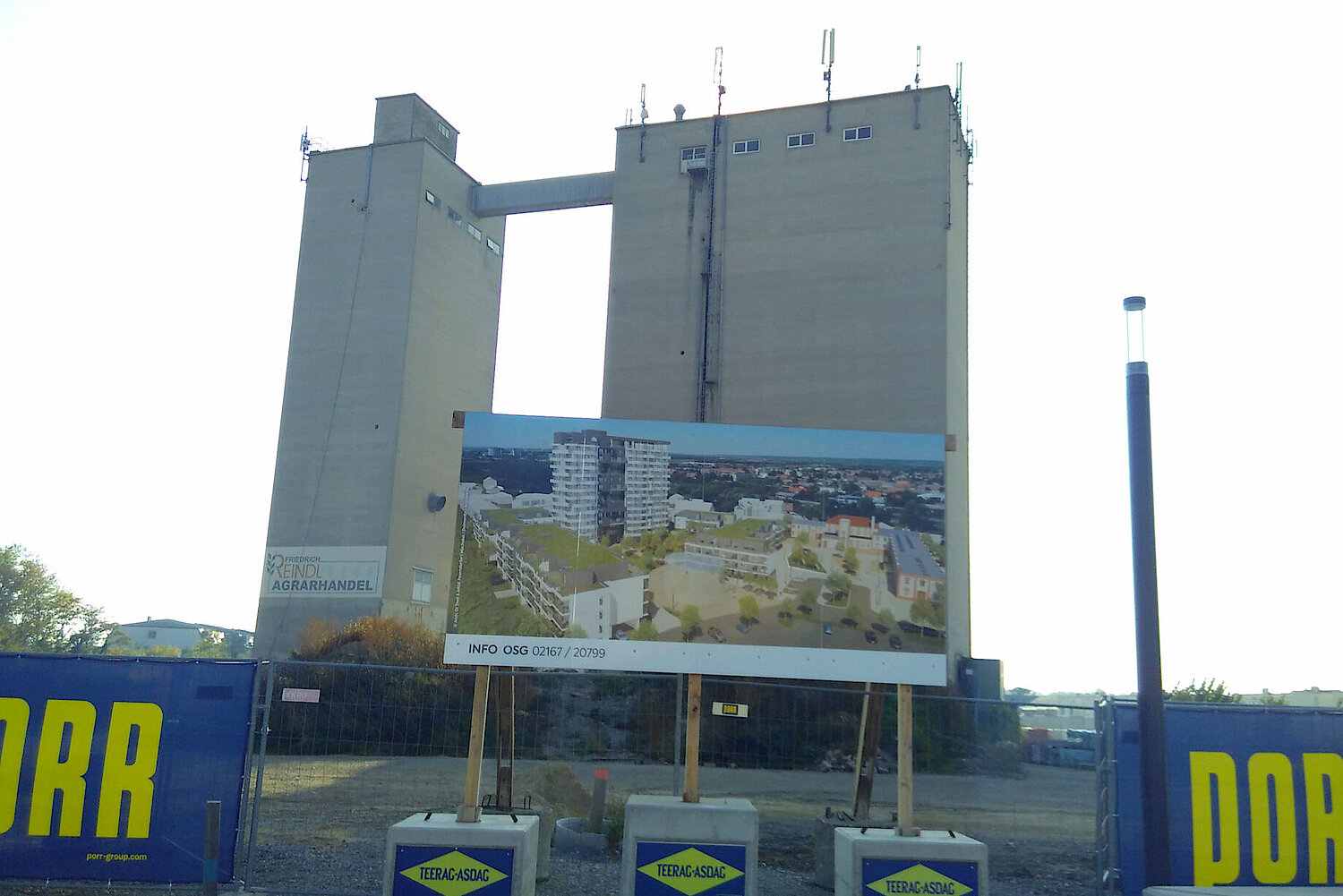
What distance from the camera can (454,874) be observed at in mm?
8656

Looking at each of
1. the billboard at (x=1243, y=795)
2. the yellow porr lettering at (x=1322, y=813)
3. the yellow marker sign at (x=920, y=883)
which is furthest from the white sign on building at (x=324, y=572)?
the yellow porr lettering at (x=1322, y=813)

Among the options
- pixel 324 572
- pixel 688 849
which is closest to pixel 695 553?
pixel 688 849

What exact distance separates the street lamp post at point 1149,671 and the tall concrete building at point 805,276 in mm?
24663

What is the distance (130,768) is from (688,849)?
522 cm

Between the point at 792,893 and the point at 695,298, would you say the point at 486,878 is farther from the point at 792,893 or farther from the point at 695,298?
the point at 695,298

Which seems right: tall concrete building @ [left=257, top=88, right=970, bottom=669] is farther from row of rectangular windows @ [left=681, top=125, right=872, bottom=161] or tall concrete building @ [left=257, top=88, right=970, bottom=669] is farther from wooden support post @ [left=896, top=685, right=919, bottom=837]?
wooden support post @ [left=896, top=685, right=919, bottom=837]

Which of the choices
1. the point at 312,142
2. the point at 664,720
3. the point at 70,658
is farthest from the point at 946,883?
the point at 312,142

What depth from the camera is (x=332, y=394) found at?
40.8 meters

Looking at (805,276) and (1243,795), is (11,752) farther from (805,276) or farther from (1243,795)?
(805,276)

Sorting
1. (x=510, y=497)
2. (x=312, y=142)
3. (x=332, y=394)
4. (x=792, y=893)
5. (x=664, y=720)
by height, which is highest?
(x=312, y=142)

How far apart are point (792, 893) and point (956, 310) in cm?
2815

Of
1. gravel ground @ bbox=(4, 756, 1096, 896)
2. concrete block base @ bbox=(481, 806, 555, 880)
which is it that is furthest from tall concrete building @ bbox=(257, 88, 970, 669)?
concrete block base @ bbox=(481, 806, 555, 880)

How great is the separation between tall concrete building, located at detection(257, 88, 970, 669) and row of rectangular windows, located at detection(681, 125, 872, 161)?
0.22 ft

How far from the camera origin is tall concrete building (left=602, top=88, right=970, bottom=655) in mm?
34594
